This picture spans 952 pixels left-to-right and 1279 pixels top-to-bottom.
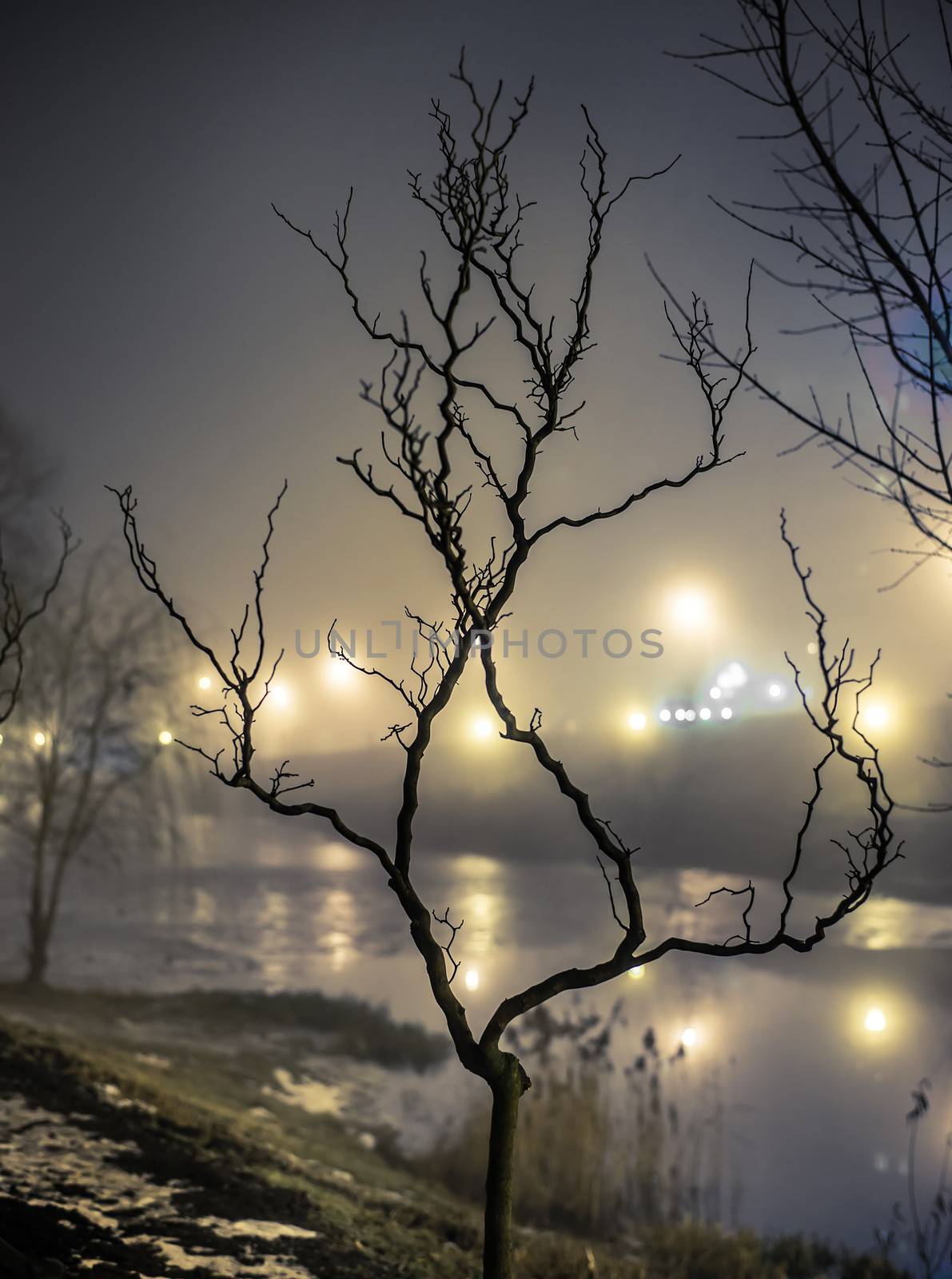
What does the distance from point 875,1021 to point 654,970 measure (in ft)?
15.8

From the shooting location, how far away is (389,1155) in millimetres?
9961

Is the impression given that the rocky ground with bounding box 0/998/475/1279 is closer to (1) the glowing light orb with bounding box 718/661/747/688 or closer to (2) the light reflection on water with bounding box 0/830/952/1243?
(2) the light reflection on water with bounding box 0/830/952/1243

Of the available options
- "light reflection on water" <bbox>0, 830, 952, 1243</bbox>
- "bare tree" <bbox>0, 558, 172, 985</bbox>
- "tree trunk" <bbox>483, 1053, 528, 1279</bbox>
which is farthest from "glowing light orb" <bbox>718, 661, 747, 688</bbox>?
"tree trunk" <bbox>483, 1053, 528, 1279</bbox>

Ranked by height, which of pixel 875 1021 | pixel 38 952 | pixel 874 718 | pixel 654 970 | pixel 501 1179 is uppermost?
pixel 874 718

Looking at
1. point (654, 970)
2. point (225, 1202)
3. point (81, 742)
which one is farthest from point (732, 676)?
point (225, 1202)

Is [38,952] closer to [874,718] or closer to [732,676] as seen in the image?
[874,718]

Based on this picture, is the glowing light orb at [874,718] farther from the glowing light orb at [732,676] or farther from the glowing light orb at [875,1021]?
the glowing light orb at [732,676]

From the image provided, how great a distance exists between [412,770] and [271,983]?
15948mm

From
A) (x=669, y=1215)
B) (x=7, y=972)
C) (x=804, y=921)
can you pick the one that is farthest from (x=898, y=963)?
(x=7, y=972)

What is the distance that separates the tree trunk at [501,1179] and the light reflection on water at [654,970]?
311 inches

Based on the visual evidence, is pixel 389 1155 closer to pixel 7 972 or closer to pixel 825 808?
pixel 7 972

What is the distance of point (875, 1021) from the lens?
16.2m

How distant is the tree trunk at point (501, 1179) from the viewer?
123 inches

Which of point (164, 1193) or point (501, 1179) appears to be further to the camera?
point (164, 1193)
